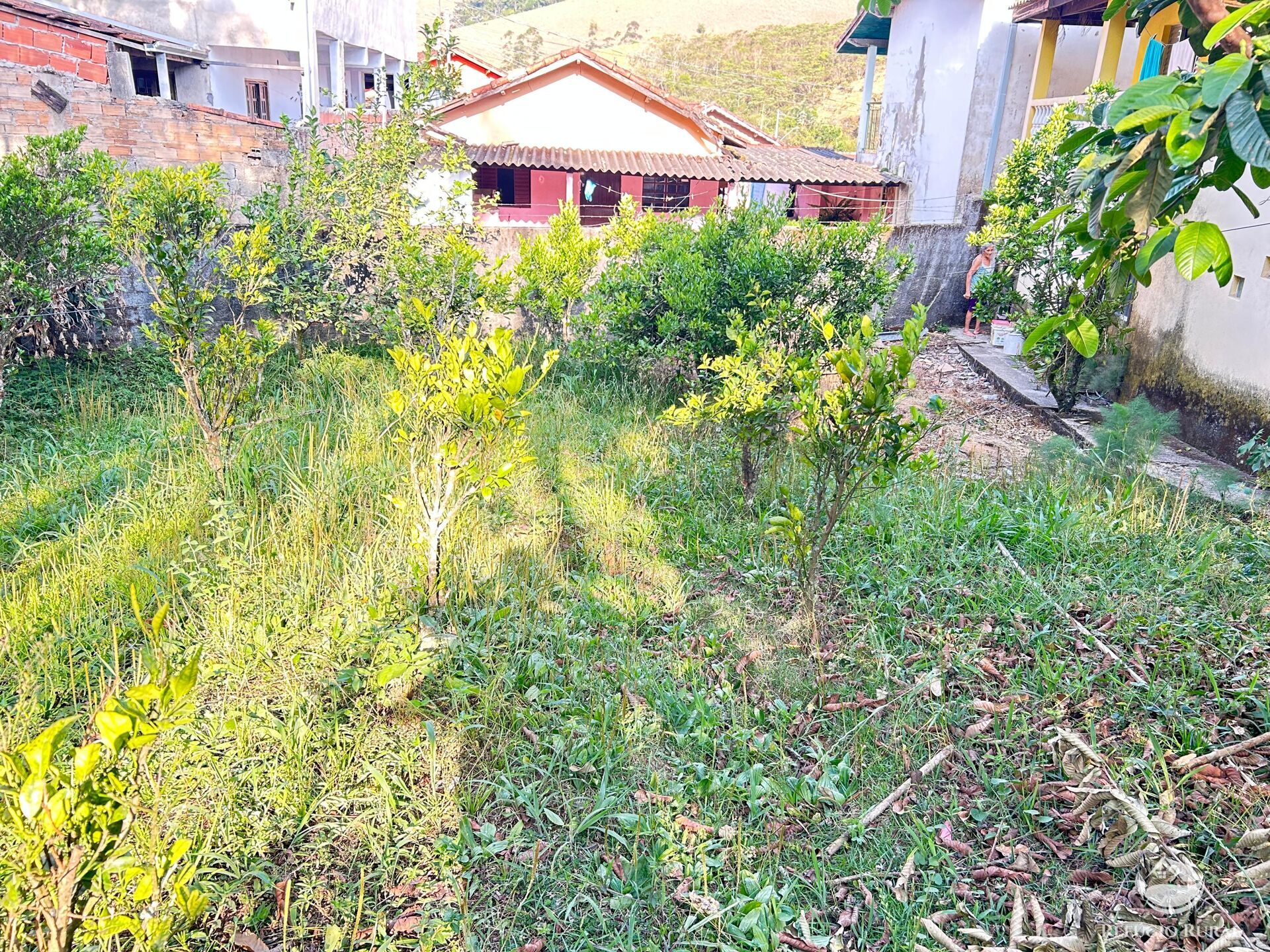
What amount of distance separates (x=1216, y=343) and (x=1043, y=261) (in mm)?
1984

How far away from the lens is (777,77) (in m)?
41.5

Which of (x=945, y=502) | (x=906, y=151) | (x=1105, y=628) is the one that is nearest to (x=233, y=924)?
(x=1105, y=628)

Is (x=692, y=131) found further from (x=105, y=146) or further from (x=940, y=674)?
(x=940, y=674)

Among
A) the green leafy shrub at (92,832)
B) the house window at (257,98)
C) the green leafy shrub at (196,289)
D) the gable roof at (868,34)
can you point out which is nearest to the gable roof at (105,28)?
the house window at (257,98)

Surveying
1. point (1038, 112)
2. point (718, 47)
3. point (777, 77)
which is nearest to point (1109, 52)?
point (1038, 112)

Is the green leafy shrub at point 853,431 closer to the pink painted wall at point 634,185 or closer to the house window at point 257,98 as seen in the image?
the pink painted wall at point 634,185

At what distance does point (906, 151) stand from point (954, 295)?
8.06 meters

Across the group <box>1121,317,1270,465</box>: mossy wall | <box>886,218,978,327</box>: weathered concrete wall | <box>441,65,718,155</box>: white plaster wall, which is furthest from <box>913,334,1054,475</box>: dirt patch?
<box>441,65,718,155</box>: white plaster wall

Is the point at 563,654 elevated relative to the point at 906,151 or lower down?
lower down

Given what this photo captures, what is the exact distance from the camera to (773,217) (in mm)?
6629

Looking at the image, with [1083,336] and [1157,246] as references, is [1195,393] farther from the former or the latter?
[1157,246]

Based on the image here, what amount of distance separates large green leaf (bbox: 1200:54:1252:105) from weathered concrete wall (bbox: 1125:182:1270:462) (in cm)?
454

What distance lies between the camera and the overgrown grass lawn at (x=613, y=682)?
2328 mm

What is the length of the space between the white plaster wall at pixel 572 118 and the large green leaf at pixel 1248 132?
711 inches
